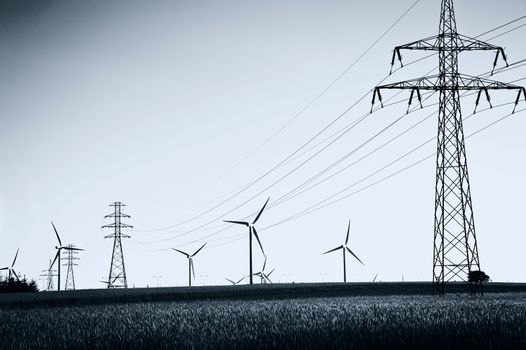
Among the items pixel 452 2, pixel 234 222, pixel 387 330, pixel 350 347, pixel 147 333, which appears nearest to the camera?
pixel 350 347

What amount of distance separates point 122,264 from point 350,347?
300ft

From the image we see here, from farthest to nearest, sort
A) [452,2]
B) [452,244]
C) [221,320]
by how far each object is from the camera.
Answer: [452,2], [452,244], [221,320]

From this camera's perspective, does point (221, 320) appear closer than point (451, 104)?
Yes

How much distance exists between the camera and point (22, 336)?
74.2ft

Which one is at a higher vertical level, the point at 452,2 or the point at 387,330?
the point at 452,2

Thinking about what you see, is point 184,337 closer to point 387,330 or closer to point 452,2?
point 387,330

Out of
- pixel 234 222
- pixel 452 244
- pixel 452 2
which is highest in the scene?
pixel 452 2

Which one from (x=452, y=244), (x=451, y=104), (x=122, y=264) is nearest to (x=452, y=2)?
(x=451, y=104)

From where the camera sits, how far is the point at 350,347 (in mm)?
16734

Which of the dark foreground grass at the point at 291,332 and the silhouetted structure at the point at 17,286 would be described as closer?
the dark foreground grass at the point at 291,332

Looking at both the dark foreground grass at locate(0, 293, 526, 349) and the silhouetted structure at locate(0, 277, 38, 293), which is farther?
the silhouetted structure at locate(0, 277, 38, 293)

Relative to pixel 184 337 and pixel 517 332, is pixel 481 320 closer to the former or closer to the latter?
pixel 517 332

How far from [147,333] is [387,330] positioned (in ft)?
24.6

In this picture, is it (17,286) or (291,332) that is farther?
(17,286)
